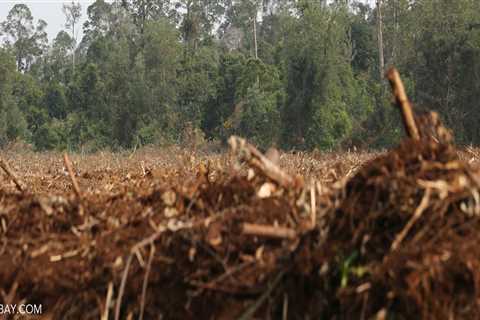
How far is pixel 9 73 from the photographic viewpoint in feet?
156

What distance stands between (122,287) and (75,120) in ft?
153

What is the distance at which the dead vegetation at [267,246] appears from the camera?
1596 millimetres

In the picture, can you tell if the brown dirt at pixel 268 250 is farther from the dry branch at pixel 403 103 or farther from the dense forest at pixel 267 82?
the dense forest at pixel 267 82

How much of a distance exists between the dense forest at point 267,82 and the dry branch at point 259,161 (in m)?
25.9

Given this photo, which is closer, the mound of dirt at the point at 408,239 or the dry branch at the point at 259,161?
the mound of dirt at the point at 408,239

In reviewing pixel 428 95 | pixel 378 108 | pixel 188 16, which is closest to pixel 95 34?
pixel 188 16

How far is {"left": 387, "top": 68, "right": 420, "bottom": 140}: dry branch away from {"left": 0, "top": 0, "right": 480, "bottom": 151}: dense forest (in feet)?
85.4

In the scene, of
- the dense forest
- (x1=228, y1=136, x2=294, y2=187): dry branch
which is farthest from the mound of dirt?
the dense forest

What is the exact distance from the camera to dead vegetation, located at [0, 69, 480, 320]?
160cm

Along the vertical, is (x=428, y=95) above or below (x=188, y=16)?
below

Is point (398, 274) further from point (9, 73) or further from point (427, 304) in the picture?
point (9, 73)

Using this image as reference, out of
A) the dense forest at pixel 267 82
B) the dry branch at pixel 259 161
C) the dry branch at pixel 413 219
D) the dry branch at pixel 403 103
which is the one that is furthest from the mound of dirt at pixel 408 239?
the dense forest at pixel 267 82

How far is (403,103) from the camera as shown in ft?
6.41

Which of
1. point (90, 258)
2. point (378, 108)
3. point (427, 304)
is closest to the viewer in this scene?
point (427, 304)
